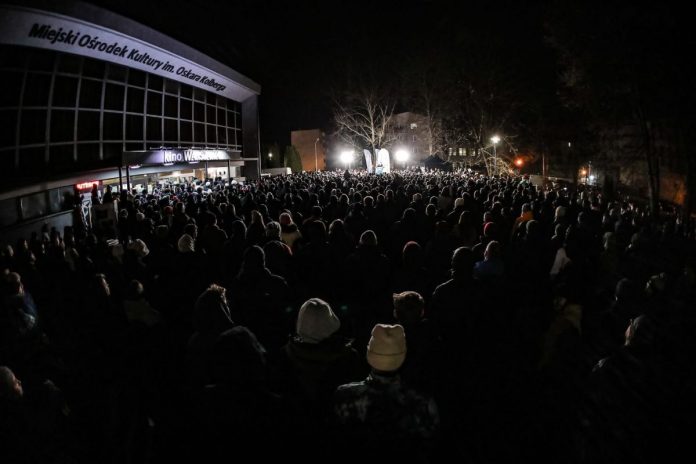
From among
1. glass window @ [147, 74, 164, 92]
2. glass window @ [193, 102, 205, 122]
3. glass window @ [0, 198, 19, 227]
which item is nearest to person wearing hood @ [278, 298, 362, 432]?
glass window @ [0, 198, 19, 227]

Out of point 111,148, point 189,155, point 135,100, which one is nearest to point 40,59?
point 111,148

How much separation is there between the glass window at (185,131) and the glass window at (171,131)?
2.32ft

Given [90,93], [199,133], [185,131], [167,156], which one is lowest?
[167,156]

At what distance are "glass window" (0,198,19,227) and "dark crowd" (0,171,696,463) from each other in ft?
37.8

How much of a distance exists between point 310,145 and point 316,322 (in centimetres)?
6828

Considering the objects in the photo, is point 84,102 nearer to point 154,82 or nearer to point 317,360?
point 154,82

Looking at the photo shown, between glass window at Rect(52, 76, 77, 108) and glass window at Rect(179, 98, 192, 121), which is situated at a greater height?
glass window at Rect(179, 98, 192, 121)

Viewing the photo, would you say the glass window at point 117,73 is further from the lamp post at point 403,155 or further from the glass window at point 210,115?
the lamp post at point 403,155

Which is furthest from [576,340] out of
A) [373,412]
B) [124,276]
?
[124,276]

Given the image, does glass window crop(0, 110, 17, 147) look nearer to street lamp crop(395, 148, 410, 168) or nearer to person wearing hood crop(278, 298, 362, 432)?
person wearing hood crop(278, 298, 362, 432)

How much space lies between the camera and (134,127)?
91.0ft

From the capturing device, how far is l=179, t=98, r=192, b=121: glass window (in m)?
33.0

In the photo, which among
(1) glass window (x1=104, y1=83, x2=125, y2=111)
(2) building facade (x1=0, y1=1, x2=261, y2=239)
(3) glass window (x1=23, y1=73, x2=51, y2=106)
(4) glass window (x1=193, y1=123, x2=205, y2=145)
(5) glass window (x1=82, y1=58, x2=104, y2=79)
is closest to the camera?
(2) building facade (x1=0, y1=1, x2=261, y2=239)

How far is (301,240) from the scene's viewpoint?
7.66 meters
